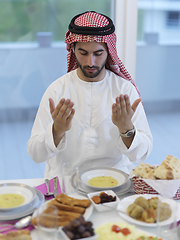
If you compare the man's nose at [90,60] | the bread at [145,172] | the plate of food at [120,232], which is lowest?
the plate of food at [120,232]

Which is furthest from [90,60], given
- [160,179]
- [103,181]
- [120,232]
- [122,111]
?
[120,232]

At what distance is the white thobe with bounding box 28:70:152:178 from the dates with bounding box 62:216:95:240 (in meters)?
0.76

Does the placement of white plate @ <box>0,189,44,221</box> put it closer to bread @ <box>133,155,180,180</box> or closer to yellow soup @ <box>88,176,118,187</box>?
yellow soup @ <box>88,176,118,187</box>

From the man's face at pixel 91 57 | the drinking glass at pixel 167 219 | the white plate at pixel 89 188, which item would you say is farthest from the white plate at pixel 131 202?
the man's face at pixel 91 57

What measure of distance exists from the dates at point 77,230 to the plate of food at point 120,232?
5cm

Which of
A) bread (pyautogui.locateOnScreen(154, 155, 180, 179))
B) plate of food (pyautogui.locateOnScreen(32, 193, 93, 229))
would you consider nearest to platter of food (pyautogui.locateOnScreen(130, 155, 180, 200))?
bread (pyautogui.locateOnScreen(154, 155, 180, 179))

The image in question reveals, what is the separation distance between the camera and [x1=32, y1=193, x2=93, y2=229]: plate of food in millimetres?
1031

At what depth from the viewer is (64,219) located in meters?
1.02

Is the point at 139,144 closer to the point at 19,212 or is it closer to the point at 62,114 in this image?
the point at 62,114

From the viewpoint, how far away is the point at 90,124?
179 centimetres

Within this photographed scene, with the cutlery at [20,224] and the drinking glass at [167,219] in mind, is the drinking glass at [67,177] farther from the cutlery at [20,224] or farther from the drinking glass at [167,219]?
the drinking glass at [167,219]

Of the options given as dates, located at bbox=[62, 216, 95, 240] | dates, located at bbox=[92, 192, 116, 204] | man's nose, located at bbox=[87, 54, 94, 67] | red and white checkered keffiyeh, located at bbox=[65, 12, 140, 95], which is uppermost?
red and white checkered keffiyeh, located at bbox=[65, 12, 140, 95]

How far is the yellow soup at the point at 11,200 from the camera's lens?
Answer: 46.4 inches

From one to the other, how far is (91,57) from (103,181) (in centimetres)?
66
